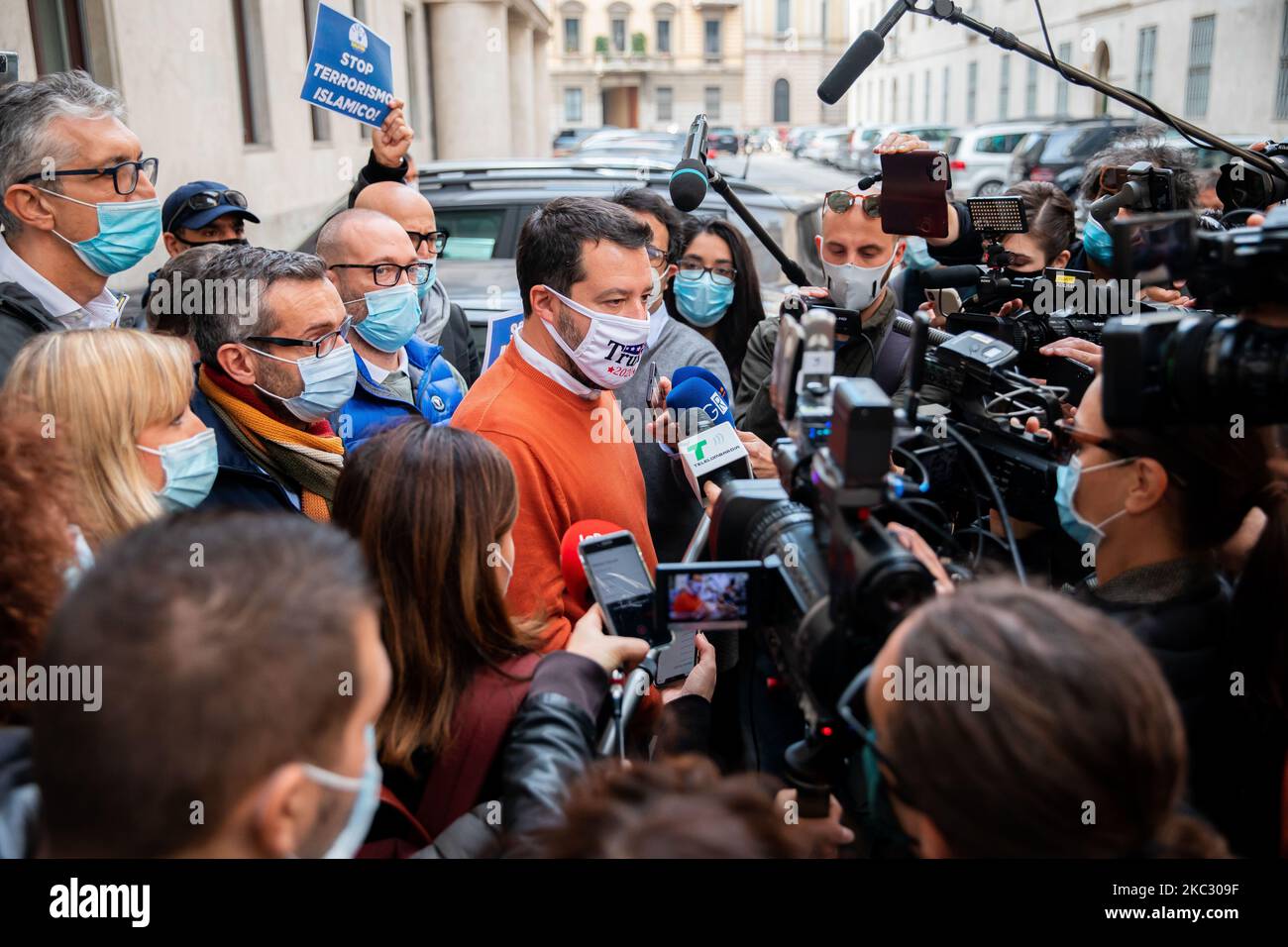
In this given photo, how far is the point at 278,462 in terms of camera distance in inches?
101

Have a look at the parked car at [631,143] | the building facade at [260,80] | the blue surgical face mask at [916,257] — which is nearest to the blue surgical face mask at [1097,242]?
the blue surgical face mask at [916,257]

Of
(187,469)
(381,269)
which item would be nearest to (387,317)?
(381,269)

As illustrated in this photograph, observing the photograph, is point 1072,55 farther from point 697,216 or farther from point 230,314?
point 230,314

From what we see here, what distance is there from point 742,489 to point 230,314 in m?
1.48

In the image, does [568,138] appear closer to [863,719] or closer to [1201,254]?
[1201,254]

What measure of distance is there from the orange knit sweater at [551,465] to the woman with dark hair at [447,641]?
343 millimetres

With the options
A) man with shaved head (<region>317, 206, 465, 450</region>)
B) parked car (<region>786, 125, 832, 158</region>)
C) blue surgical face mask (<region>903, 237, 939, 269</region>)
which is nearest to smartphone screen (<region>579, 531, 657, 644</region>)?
man with shaved head (<region>317, 206, 465, 450</region>)

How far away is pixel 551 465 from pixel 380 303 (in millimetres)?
1201

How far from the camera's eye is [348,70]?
4.27 metres

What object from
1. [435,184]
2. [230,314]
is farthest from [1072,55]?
[230,314]

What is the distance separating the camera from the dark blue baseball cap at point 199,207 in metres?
3.88

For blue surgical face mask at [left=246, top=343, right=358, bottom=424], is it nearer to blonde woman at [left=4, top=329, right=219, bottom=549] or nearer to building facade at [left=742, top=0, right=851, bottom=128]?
blonde woman at [left=4, top=329, right=219, bottom=549]

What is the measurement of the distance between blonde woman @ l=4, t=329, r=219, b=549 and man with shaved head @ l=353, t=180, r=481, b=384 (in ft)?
6.39

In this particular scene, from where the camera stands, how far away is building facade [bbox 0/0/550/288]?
23.3 feet
